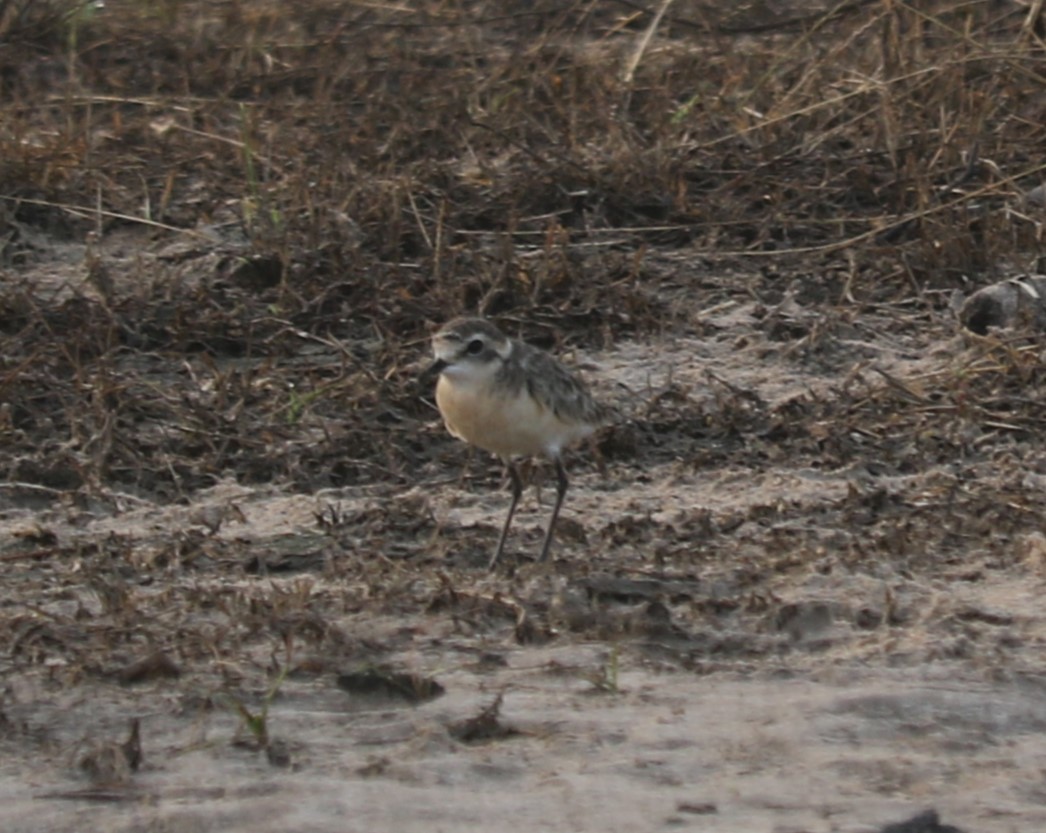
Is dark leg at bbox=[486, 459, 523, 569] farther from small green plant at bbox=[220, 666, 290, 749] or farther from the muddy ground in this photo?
small green plant at bbox=[220, 666, 290, 749]

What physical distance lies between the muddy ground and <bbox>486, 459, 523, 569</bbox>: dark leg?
0.08 m

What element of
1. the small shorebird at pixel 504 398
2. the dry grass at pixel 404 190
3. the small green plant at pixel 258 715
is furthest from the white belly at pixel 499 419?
the small green plant at pixel 258 715

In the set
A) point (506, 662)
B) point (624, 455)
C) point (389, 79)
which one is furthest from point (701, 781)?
point (389, 79)

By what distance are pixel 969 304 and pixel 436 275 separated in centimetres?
186

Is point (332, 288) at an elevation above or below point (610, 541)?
above

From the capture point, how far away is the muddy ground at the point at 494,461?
4.96 m

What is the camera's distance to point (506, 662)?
5.39 meters

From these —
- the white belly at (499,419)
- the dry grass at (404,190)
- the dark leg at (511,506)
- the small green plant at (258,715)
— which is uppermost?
the dry grass at (404,190)

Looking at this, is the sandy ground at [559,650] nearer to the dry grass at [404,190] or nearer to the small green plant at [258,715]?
the small green plant at [258,715]

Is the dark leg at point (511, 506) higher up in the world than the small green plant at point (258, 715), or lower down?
higher up

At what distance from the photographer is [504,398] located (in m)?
5.95

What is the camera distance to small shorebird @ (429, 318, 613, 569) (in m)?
5.96

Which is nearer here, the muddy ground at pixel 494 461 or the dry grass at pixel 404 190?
the muddy ground at pixel 494 461

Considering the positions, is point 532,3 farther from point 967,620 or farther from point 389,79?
point 967,620
